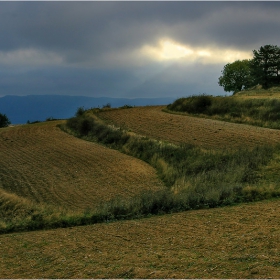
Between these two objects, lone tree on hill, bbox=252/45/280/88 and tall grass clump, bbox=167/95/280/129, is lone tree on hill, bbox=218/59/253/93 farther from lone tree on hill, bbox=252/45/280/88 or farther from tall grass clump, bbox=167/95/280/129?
tall grass clump, bbox=167/95/280/129

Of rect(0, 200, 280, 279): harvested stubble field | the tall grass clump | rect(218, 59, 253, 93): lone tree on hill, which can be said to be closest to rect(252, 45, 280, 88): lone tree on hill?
rect(218, 59, 253, 93): lone tree on hill

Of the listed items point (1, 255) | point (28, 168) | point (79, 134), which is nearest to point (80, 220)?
point (1, 255)

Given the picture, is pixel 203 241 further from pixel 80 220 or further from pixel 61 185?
pixel 61 185

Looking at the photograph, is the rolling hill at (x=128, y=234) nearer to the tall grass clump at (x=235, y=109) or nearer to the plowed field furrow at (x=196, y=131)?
the plowed field furrow at (x=196, y=131)

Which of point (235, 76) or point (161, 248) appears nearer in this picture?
point (161, 248)

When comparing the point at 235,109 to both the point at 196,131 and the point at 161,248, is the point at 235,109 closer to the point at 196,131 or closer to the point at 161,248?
the point at 196,131

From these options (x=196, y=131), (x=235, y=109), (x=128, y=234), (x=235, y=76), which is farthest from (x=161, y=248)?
(x=235, y=76)

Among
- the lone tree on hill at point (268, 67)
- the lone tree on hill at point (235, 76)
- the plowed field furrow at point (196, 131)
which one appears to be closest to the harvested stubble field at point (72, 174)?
the plowed field furrow at point (196, 131)

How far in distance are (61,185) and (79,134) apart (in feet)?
64.9

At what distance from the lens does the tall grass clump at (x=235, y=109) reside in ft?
107

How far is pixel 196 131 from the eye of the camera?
2945 centimetres

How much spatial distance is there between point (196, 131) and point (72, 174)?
38.0 feet

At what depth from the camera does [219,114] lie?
38.4 meters

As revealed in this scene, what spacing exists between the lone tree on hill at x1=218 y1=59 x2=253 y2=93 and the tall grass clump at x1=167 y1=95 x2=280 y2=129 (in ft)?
182
